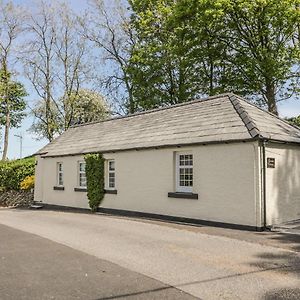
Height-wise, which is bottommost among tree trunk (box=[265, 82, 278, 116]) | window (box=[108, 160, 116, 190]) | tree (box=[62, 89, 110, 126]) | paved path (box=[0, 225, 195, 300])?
paved path (box=[0, 225, 195, 300])

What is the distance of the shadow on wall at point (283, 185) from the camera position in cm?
1336

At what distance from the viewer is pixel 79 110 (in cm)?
4456

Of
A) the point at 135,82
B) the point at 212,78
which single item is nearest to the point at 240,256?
the point at 212,78

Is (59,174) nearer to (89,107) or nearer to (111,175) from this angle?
(111,175)

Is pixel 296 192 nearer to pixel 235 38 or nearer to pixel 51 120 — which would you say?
pixel 235 38

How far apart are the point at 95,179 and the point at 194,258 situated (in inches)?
454

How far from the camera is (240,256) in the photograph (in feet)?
29.6

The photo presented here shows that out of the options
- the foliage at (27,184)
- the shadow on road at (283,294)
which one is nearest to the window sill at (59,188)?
the foliage at (27,184)

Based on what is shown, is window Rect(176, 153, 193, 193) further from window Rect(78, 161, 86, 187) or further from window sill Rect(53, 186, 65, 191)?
window sill Rect(53, 186, 65, 191)

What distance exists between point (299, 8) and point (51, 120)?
26.3 m

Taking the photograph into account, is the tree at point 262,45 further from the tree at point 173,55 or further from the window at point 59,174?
the window at point 59,174

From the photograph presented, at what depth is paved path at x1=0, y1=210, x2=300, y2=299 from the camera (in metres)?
6.61

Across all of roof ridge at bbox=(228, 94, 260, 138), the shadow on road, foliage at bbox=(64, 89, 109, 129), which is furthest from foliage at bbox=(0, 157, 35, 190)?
the shadow on road

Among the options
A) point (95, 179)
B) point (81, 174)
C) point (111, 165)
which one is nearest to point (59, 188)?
point (81, 174)
